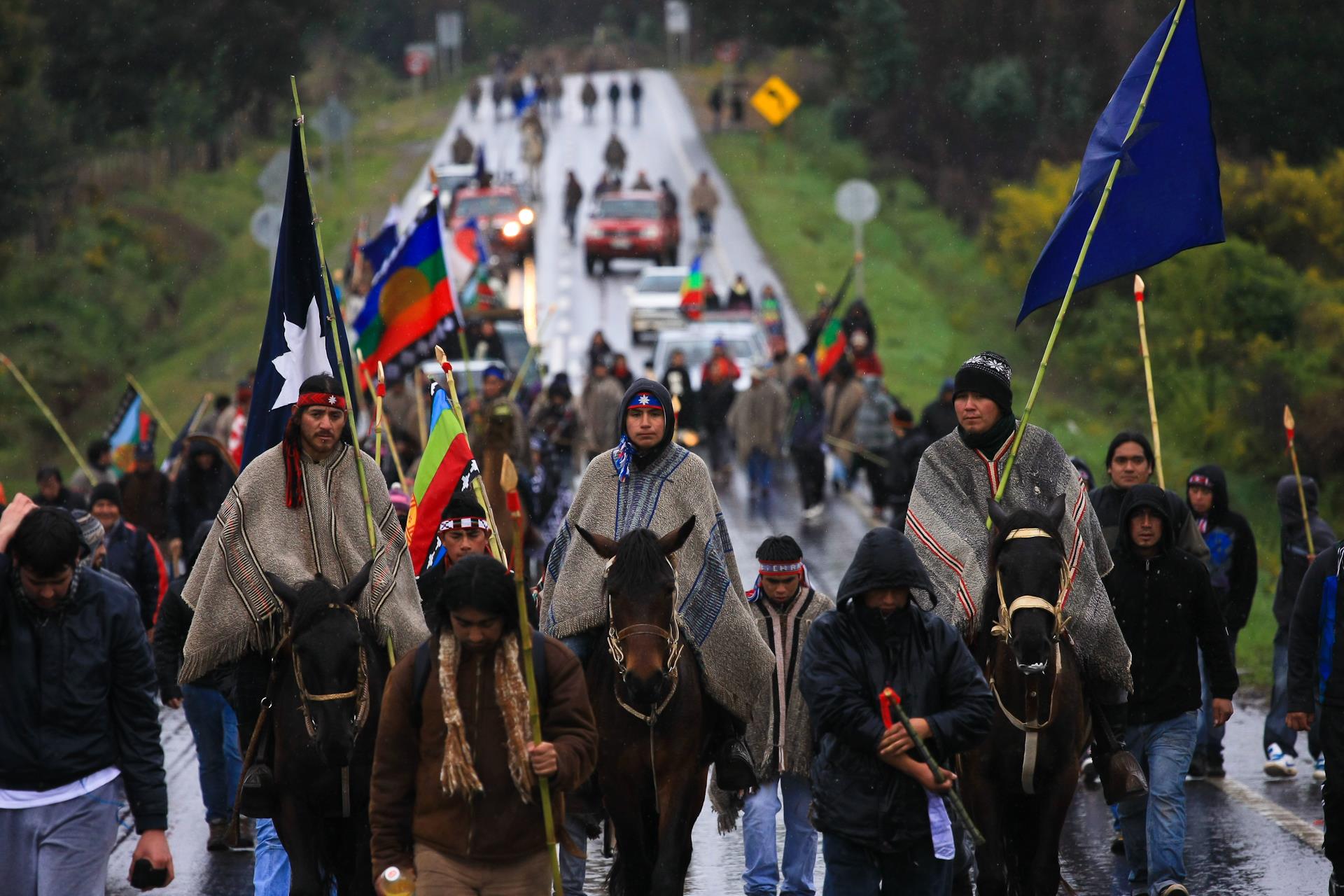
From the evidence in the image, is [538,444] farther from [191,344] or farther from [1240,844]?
[191,344]

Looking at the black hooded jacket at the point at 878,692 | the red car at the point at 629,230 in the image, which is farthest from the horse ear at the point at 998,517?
the red car at the point at 629,230

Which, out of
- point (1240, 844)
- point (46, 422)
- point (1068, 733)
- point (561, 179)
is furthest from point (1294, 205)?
point (561, 179)

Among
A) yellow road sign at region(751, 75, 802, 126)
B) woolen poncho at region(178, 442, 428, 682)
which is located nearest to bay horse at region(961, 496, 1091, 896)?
woolen poncho at region(178, 442, 428, 682)

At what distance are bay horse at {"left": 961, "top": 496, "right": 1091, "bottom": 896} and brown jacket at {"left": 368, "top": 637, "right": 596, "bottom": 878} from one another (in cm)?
229

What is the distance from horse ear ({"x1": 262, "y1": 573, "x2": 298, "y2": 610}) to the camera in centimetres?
822

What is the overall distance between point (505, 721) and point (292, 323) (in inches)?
145

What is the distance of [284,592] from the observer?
8.23 m

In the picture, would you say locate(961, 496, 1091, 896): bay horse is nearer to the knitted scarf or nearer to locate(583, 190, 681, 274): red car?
the knitted scarf

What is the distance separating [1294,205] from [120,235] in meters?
28.8

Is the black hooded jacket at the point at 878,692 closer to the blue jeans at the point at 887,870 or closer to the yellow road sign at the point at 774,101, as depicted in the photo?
the blue jeans at the point at 887,870

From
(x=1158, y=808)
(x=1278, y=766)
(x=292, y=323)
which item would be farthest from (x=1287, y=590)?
(x=292, y=323)

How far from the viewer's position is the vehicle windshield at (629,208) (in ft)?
169

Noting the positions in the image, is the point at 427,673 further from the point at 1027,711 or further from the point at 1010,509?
the point at 1010,509

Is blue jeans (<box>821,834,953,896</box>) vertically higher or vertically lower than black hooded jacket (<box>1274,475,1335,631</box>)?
higher
